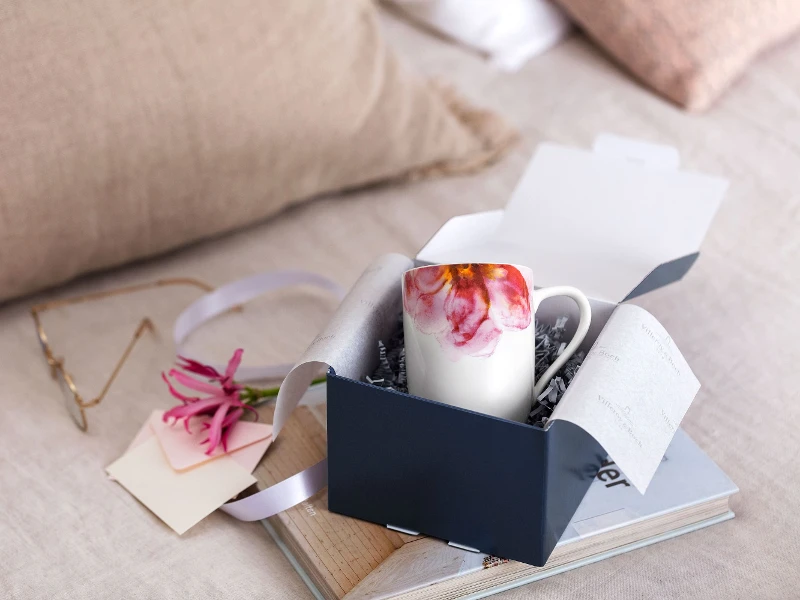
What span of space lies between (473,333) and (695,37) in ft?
2.25

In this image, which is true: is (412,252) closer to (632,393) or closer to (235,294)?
(235,294)

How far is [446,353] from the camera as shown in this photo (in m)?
0.56

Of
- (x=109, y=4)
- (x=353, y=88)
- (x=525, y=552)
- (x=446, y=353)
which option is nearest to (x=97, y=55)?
(x=109, y=4)

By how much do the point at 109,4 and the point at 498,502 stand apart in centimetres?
57

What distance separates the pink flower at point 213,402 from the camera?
27.3 inches

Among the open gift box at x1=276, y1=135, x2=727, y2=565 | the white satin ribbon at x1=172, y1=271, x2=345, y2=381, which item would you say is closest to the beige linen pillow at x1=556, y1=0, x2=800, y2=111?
the open gift box at x1=276, y1=135, x2=727, y2=565

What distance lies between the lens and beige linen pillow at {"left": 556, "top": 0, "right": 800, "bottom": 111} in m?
1.06

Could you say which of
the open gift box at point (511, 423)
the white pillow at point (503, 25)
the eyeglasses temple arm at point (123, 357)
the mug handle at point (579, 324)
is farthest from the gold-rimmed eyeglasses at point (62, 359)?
the white pillow at point (503, 25)

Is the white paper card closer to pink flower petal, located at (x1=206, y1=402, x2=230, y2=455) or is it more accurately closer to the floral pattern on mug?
the floral pattern on mug

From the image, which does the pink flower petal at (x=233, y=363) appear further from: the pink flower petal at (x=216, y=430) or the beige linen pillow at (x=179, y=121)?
the beige linen pillow at (x=179, y=121)

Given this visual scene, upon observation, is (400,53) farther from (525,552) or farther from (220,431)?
(525,552)

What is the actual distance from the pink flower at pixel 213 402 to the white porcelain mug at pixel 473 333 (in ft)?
0.63

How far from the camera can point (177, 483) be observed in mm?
673

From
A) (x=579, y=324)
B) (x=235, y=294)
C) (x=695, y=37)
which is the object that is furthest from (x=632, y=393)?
(x=695, y=37)
